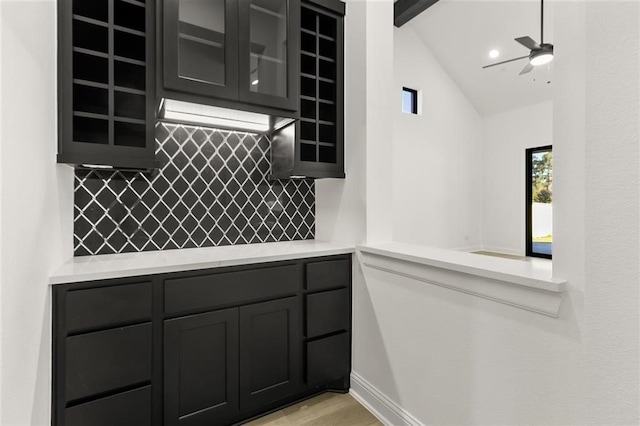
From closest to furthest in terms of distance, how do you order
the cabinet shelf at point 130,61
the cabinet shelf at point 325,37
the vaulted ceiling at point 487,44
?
the cabinet shelf at point 130,61 < the cabinet shelf at point 325,37 < the vaulted ceiling at point 487,44

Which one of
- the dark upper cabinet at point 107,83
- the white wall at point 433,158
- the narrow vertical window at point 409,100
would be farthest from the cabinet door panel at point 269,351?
the narrow vertical window at point 409,100

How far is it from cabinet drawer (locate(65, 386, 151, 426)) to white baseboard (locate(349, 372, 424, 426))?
1174 millimetres

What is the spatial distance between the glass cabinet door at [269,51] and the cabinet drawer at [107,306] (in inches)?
45.7

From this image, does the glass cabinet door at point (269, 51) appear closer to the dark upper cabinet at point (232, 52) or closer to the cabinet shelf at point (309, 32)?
the dark upper cabinet at point (232, 52)

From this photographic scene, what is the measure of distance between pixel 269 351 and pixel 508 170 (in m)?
7.05

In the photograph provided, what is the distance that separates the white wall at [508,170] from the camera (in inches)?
254

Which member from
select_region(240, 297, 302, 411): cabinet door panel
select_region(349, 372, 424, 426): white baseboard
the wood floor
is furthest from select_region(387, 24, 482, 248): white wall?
select_region(240, 297, 302, 411): cabinet door panel

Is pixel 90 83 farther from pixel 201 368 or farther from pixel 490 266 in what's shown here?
pixel 490 266

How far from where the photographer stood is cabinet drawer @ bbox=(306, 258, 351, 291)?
1.88 m

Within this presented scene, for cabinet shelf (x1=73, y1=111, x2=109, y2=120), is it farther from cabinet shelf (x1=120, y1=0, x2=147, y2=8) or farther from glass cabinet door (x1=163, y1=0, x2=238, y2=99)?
cabinet shelf (x1=120, y1=0, x2=147, y2=8)

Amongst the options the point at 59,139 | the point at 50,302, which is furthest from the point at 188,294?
the point at 59,139

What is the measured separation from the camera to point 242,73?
1.76 meters

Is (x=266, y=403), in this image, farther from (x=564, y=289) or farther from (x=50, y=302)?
(x=564, y=289)

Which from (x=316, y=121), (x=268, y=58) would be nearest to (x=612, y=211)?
(x=316, y=121)
